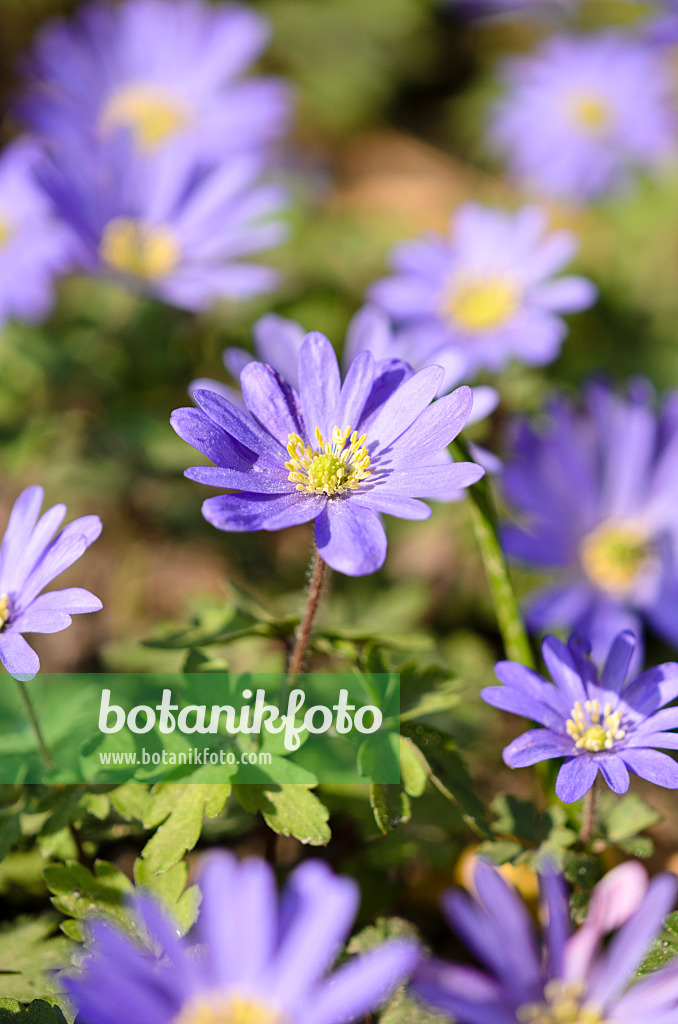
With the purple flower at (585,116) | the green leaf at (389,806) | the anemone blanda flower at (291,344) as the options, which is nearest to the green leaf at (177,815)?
the green leaf at (389,806)

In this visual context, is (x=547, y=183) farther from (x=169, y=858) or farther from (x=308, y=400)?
(x=169, y=858)

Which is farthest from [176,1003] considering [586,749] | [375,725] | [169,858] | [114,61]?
[114,61]

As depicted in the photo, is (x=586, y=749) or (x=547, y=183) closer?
(x=586, y=749)

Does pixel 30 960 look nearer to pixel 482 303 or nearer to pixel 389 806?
pixel 389 806

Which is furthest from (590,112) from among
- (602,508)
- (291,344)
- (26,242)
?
(291,344)

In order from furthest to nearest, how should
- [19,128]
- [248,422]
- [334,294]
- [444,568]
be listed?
1. [19,128]
2. [334,294]
3. [444,568]
4. [248,422]

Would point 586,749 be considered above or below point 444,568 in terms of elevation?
below
